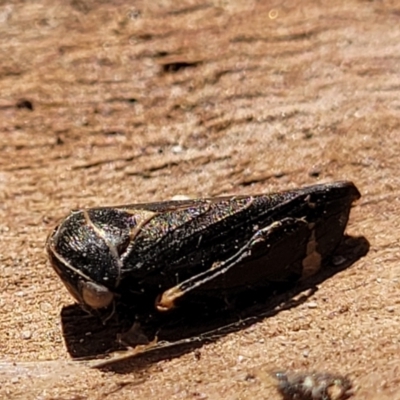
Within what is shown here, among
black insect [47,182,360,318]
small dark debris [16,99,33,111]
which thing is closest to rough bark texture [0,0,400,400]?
small dark debris [16,99,33,111]

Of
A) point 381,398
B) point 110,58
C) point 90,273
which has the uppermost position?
point 110,58

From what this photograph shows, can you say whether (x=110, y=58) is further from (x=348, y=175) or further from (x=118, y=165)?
(x=348, y=175)

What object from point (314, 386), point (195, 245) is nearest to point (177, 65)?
point (195, 245)

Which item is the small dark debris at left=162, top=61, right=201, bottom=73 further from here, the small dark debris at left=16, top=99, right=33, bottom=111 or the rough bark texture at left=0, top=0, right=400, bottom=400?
the small dark debris at left=16, top=99, right=33, bottom=111

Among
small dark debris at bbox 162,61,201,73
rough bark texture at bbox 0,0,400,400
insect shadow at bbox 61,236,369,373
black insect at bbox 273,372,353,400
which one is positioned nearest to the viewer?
black insect at bbox 273,372,353,400

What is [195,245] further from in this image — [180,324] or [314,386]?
[314,386]

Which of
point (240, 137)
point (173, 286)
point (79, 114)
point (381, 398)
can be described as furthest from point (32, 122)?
point (381, 398)
